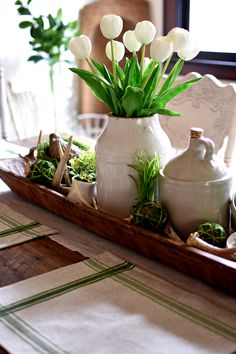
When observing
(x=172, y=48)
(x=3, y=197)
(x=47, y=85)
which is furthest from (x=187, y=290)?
(x=47, y=85)

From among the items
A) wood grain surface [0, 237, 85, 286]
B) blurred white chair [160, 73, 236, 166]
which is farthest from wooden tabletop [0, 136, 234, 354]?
blurred white chair [160, 73, 236, 166]

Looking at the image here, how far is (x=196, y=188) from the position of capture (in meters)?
0.99

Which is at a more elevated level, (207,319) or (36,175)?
(36,175)

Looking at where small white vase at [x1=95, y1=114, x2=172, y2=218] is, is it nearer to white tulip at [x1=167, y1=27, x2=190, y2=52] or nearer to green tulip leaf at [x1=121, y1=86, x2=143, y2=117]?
green tulip leaf at [x1=121, y1=86, x2=143, y2=117]

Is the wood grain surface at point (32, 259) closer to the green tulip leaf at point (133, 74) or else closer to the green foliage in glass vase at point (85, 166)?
the green foliage in glass vase at point (85, 166)

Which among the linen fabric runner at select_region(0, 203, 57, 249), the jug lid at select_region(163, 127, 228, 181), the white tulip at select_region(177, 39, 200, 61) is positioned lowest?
the linen fabric runner at select_region(0, 203, 57, 249)

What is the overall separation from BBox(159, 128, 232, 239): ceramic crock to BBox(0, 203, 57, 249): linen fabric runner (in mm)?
298

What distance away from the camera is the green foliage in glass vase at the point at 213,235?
0.96 m

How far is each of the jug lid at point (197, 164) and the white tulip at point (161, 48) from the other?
0.16 meters

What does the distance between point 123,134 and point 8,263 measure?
0.35 metres

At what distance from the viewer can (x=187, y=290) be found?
0.90 metres

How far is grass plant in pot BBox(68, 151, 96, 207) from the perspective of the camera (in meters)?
1.19

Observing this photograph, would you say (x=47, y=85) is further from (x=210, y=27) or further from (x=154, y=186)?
(x=154, y=186)

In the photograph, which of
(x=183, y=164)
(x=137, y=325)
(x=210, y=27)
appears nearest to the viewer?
(x=137, y=325)
